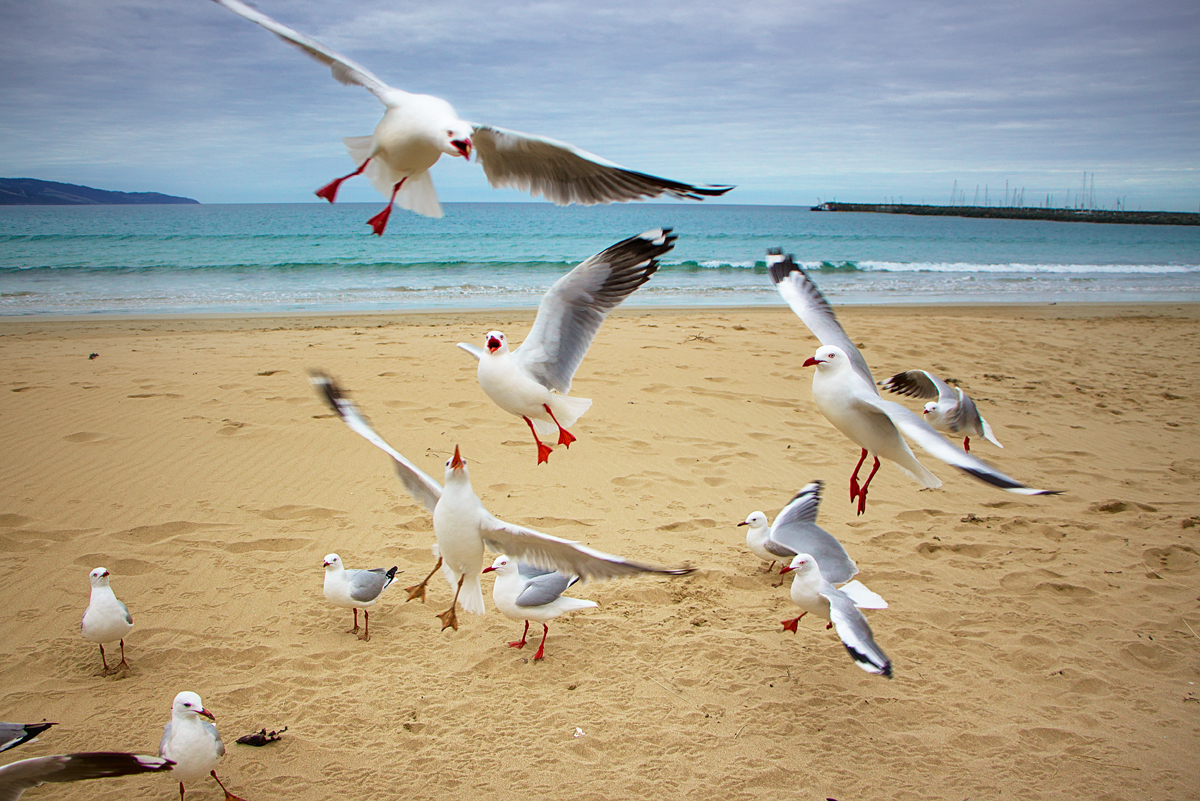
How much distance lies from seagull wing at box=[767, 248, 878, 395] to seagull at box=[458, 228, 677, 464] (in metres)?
1.10

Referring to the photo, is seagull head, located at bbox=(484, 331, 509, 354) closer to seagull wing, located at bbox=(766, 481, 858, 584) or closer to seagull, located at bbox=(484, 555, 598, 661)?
seagull, located at bbox=(484, 555, 598, 661)

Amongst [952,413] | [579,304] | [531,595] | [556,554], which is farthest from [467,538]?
[952,413]

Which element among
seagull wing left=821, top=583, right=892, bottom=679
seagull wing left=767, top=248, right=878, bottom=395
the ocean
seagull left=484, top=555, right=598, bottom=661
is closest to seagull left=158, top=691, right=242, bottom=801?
seagull left=484, top=555, right=598, bottom=661

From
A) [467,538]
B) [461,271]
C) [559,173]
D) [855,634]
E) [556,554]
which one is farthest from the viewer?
[461,271]

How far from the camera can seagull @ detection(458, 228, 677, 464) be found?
312cm

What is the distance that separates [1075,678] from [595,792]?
8.05 feet

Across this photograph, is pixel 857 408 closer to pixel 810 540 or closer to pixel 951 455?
pixel 951 455

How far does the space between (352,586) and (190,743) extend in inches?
46.1

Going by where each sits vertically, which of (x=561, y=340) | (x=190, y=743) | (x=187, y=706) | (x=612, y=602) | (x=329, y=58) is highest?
(x=329, y=58)

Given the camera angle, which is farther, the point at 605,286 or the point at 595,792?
the point at 605,286

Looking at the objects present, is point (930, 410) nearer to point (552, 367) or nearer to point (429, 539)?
point (552, 367)

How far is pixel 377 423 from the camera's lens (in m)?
6.96

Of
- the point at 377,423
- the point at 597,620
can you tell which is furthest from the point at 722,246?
the point at 597,620

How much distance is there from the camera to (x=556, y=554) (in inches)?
120
